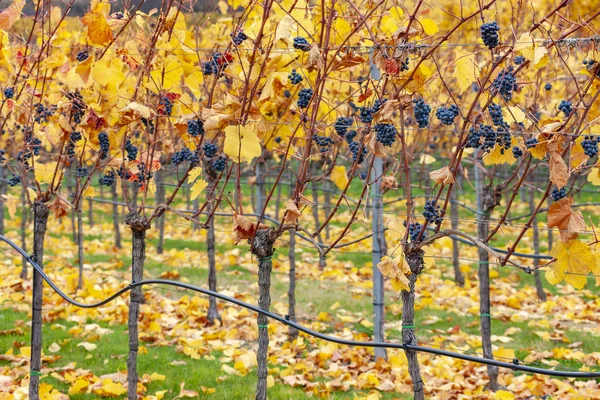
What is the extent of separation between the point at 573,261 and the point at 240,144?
4.18 ft

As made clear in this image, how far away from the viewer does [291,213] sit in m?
2.49

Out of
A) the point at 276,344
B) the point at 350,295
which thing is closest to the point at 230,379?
the point at 276,344

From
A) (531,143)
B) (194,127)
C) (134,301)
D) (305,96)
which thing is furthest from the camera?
(134,301)

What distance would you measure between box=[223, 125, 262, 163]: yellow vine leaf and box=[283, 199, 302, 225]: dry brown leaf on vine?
9.2 inches

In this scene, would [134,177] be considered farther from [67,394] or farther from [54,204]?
[67,394]

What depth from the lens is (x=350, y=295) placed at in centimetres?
703

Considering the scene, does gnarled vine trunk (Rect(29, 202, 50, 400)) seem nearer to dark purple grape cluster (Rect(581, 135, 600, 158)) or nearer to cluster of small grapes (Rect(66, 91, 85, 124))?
cluster of small grapes (Rect(66, 91, 85, 124))

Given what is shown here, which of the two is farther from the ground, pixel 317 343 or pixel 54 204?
pixel 54 204

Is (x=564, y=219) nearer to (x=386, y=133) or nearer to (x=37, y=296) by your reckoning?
(x=386, y=133)

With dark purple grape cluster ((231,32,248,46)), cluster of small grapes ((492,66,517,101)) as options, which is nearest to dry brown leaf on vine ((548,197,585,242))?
cluster of small grapes ((492,66,517,101))

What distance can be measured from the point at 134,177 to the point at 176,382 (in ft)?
4.72

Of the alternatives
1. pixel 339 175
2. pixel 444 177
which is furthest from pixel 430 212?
pixel 339 175

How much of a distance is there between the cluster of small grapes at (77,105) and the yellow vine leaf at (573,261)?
85.6 inches

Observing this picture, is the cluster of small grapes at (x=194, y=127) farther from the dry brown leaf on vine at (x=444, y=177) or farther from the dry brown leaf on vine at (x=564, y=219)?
the dry brown leaf on vine at (x=564, y=219)
